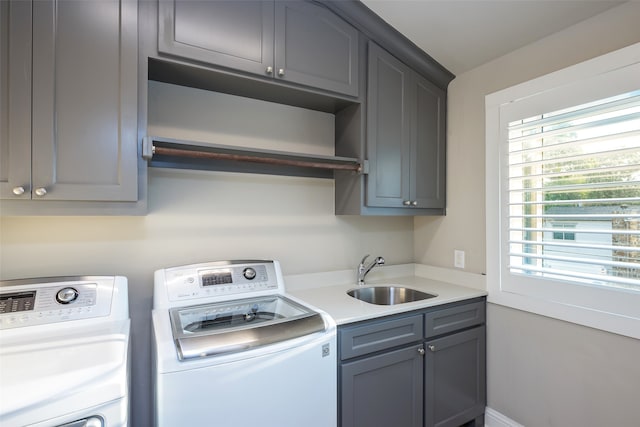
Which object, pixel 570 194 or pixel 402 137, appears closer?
pixel 570 194

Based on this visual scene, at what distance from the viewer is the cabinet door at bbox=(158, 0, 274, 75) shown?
1.32 meters

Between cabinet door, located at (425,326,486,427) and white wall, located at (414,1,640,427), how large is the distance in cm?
10

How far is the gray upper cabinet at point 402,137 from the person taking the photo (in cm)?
188

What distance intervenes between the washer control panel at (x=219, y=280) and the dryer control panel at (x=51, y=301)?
0.26 meters

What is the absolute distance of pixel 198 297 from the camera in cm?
153

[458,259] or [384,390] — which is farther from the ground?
[458,259]

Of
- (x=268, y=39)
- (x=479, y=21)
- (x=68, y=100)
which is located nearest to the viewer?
(x=68, y=100)

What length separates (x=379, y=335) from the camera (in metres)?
1.55

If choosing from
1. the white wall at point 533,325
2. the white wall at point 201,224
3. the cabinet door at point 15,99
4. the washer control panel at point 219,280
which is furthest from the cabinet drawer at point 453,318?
the cabinet door at point 15,99

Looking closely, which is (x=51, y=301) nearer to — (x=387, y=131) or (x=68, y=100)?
(x=68, y=100)

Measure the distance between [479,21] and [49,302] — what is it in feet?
7.97

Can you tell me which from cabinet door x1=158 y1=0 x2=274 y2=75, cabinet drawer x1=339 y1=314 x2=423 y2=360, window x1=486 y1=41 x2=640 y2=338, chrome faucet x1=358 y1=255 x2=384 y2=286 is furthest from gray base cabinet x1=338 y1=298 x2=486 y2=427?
cabinet door x1=158 y1=0 x2=274 y2=75

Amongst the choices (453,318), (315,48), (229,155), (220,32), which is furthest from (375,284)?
(220,32)

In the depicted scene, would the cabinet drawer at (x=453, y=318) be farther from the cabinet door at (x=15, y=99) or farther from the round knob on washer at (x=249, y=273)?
the cabinet door at (x=15, y=99)
